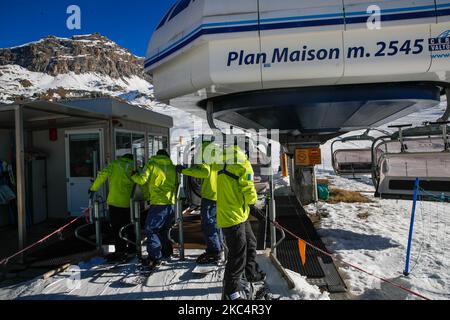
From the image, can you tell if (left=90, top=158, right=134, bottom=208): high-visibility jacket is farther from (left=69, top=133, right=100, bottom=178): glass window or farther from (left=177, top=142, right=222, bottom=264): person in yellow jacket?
(left=69, top=133, right=100, bottom=178): glass window

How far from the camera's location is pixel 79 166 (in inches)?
299

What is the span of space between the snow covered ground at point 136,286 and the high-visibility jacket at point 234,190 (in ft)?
3.10

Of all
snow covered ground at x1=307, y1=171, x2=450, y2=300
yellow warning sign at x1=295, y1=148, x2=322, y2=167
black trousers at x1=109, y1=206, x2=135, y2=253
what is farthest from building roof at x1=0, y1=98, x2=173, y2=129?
snow covered ground at x1=307, y1=171, x2=450, y2=300

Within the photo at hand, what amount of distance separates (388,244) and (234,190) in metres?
3.80

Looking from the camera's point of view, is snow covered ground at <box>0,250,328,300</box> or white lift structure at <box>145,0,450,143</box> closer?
white lift structure at <box>145,0,450,143</box>

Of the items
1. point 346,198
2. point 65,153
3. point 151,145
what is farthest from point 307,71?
point 346,198

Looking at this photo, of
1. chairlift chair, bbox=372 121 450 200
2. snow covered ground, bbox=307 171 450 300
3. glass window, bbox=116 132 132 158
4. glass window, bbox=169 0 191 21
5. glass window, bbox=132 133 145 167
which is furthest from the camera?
glass window, bbox=132 133 145 167

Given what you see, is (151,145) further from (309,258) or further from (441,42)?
A: (441,42)

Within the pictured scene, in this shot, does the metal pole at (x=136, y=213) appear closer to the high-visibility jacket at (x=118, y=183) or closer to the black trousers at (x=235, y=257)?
the high-visibility jacket at (x=118, y=183)

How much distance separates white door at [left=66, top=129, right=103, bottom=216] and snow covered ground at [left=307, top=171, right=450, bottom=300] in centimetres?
551

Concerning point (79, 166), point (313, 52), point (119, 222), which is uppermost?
point (313, 52)

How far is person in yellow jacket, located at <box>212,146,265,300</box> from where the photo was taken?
3225 millimetres

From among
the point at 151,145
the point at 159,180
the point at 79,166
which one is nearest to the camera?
the point at 159,180

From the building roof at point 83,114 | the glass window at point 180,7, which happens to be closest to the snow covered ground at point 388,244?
the glass window at point 180,7
